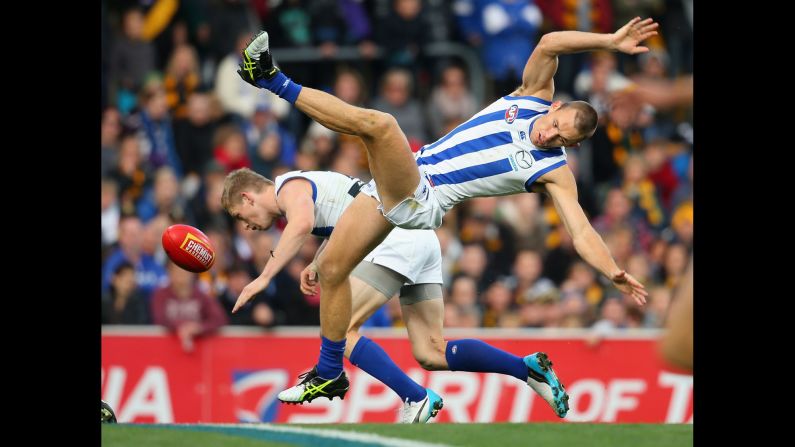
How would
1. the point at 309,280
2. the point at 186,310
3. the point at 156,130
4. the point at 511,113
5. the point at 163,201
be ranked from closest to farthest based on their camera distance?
the point at 511,113, the point at 309,280, the point at 186,310, the point at 163,201, the point at 156,130

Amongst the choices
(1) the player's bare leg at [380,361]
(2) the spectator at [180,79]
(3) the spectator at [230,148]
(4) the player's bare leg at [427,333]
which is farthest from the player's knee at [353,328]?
(2) the spectator at [180,79]

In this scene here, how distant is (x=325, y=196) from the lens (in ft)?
29.3

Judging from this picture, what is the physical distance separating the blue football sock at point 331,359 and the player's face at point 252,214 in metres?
1.02

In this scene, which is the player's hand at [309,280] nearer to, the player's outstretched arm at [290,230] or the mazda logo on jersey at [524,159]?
the player's outstretched arm at [290,230]

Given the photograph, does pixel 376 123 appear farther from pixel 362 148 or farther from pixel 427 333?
pixel 362 148

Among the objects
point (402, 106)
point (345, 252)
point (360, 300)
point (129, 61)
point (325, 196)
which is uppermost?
point (129, 61)

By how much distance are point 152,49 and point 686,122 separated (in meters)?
5.88

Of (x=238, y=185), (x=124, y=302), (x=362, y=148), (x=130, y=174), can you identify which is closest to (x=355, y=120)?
(x=238, y=185)

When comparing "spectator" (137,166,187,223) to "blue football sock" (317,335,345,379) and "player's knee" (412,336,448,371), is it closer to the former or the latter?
"player's knee" (412,336,448,371)

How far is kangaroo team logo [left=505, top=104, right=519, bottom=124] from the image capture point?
27.0ft

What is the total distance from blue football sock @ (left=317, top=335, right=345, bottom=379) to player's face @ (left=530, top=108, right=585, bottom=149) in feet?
5.64

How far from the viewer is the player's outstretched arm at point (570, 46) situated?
25.5ft

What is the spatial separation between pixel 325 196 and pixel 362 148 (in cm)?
494

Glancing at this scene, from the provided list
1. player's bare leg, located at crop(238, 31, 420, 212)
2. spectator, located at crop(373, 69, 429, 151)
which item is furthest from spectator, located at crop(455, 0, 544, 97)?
player's bare leg, located at crop(238, 31, 420, 212)
